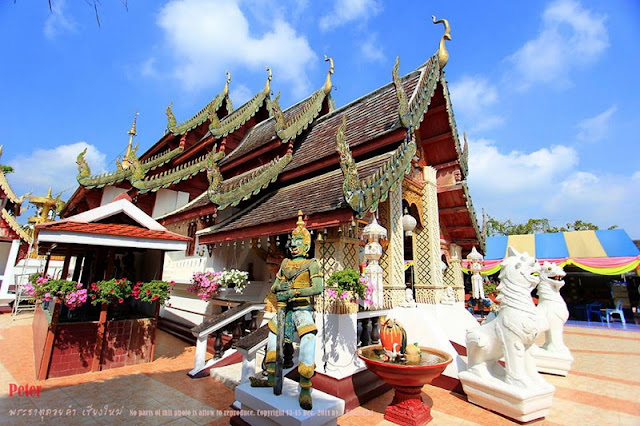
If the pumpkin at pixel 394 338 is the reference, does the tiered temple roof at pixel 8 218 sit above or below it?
above

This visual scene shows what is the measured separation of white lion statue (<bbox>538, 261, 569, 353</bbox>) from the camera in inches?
227

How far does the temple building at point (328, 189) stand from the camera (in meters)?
5.19

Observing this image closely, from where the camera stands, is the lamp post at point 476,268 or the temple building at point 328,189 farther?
the lamp post at point 476,268

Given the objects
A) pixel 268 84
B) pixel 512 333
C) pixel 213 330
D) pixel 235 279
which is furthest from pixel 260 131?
pixel 512 333

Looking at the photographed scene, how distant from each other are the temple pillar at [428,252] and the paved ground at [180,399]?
2.50 meters

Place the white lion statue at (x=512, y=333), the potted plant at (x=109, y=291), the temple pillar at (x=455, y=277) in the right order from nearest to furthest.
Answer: the white lion statue at (x=512, y=333) → the potted plant at (x=109, y=291) → the temple pillar at (x=455, y=277)

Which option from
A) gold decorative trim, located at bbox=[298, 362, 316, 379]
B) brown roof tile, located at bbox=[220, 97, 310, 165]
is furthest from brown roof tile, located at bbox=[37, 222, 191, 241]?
brown roof tile, located at bbox=[220, 97, 310, 165]

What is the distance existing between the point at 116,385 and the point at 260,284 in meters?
3.30

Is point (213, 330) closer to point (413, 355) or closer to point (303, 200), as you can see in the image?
point (303, 200)

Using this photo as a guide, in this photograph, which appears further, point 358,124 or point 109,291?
point 358,124

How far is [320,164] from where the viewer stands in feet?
22.4

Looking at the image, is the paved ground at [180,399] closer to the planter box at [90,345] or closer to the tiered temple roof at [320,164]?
the planter box at [90,345]

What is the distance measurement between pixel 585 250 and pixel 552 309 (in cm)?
1164

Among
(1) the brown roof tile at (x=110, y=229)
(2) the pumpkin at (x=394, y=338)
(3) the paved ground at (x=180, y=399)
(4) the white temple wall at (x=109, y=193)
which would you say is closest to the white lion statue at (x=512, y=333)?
(3) the paved ground at (x=180, y=399)
